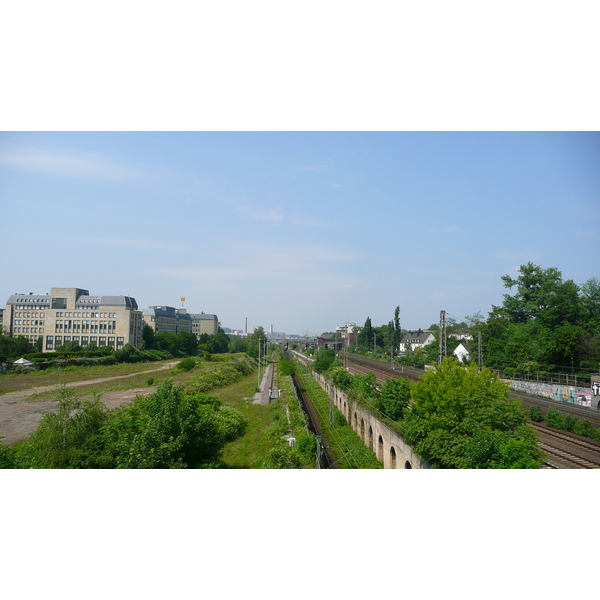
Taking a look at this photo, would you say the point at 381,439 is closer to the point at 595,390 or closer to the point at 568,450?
the point at 568,450

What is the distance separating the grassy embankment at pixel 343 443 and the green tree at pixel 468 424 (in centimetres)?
536

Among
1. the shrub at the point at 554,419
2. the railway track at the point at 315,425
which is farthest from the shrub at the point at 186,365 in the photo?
the shrub at the point at 554,419

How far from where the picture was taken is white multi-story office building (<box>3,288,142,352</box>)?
2094cm

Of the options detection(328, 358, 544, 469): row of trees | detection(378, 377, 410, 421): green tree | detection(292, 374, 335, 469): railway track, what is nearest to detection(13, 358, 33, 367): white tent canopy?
detection(292, 374, 335, 469): railway track

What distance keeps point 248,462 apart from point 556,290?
26770mm

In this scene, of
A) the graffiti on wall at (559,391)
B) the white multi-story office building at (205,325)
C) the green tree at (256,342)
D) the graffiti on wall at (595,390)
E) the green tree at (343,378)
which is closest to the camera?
the graffiti on wall at (595,390)

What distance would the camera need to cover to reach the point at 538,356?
83.8 ft

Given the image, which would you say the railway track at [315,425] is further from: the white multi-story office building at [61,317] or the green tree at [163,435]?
the white multi-story office building at [61,317]

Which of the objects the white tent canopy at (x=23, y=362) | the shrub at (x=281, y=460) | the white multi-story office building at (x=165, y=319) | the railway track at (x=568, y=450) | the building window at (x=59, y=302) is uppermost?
the building window at (x=59, y=302)

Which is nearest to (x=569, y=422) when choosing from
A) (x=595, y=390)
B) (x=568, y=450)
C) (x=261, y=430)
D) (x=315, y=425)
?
(x=568, y=450)

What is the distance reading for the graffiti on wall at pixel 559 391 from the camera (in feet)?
69.1

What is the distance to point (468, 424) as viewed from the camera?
10.5 m

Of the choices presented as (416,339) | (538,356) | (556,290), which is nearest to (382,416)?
(538,356)

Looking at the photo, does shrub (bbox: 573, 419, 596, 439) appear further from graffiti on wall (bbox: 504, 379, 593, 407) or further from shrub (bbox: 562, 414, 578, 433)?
graffiti on wall (bbox: 504, 379, 593, 407)
